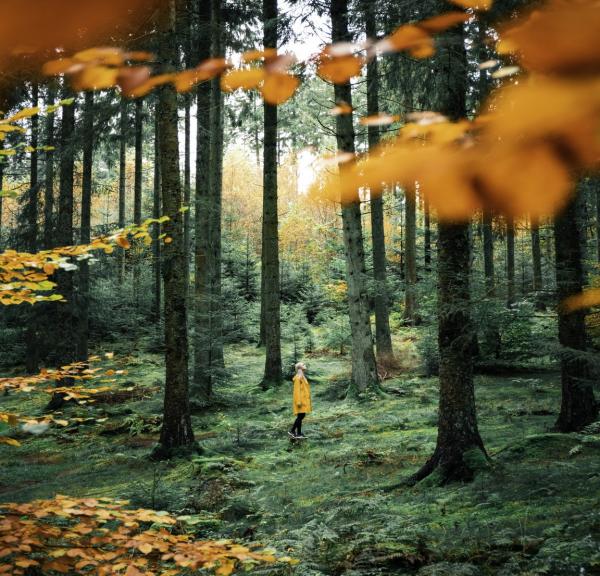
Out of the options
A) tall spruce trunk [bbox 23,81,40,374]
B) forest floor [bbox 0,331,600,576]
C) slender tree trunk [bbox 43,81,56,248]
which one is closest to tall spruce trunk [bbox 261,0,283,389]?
forest floor [bbox 0,331,600,576]

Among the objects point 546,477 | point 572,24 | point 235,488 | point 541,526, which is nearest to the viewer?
point 572,24

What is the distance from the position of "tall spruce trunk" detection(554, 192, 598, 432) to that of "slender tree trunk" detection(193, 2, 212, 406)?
739 centimetres

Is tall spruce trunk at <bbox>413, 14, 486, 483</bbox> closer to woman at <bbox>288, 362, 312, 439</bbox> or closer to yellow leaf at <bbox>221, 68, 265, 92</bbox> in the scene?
woman at <bbox>288, 362, 312, 439</bbox>

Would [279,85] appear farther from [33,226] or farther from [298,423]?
[33,226]

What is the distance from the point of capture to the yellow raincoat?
28.8ft

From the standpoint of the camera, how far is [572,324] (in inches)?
249

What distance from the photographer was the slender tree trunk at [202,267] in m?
11.6

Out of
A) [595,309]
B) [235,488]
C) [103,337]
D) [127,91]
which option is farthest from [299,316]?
[127,91]

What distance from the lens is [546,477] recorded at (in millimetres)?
4652

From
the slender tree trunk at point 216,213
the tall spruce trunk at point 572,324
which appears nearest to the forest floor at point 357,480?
the tall spruce trunk at point 572,324

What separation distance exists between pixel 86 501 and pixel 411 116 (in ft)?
12.4

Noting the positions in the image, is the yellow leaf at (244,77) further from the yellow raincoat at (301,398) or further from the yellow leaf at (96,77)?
the yellow raincoat at (301,398)

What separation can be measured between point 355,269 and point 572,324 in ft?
19.1

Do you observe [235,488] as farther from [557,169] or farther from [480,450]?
[557,169]
